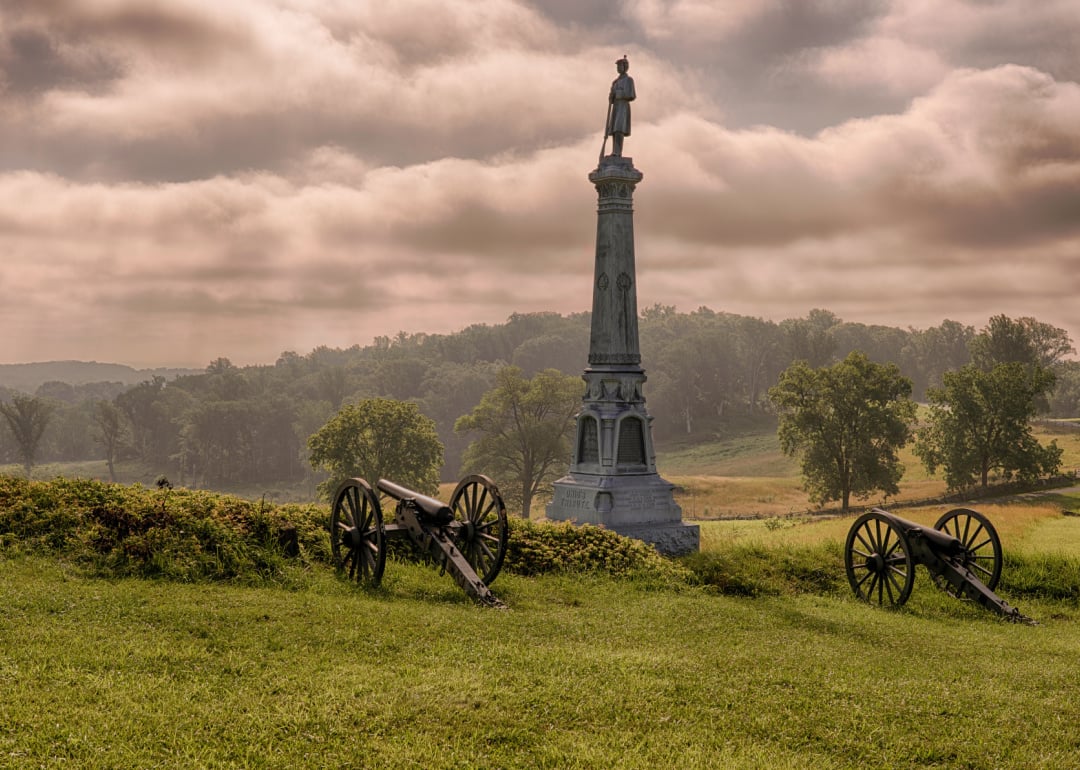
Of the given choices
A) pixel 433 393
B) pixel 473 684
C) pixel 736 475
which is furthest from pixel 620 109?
pixel 433 393

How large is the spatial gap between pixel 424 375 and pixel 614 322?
87.5 meters

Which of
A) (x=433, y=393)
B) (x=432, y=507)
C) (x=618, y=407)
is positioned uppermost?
(x=433, y=393)

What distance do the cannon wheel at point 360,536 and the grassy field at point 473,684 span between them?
1.65 feet

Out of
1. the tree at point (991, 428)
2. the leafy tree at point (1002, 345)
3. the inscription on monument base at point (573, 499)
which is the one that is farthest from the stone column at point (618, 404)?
the leafy tree at point (1002, 345)

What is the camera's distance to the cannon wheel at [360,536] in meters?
11.9

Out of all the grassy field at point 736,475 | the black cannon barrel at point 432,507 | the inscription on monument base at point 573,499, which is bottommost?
the grassy field at point 736,475

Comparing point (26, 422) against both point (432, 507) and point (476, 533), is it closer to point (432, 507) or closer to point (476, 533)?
point (476, 533)

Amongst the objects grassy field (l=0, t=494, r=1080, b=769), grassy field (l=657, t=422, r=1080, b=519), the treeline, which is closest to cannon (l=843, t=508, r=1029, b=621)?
grassy field (l=0, t=494, r=1080, b=769)

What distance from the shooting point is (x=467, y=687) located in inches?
313

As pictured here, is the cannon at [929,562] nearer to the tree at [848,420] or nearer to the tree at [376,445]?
the tree at [376,445]

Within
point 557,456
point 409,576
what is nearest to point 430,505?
point 409,576

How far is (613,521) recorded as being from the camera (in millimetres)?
22547

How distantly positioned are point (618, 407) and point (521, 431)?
2882 cm

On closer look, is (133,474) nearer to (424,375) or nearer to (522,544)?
(424,375)
